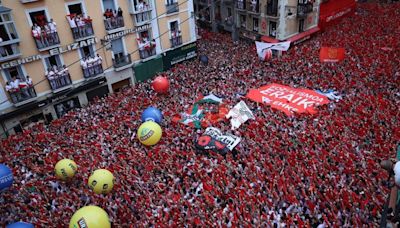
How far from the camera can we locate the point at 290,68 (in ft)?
67.2

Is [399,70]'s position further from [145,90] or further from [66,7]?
[66,7]

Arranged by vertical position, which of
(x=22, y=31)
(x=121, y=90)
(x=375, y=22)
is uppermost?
(x=22, y=31)

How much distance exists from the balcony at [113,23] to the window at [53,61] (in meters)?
3.58

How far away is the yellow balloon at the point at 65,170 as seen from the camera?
12.4 meters

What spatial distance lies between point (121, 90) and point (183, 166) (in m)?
10.8

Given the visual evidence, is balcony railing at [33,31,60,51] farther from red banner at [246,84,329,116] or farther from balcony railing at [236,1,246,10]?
balcony railing at [236,1,246,10]

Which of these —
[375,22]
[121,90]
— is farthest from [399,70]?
[121,90]

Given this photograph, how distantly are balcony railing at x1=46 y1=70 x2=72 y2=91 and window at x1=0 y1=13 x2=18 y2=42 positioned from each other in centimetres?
276

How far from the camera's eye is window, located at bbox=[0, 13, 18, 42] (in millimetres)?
15909

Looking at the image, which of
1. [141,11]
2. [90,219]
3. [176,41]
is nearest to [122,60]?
[141,11]

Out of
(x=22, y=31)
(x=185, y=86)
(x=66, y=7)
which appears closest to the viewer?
(x=22, y=31)

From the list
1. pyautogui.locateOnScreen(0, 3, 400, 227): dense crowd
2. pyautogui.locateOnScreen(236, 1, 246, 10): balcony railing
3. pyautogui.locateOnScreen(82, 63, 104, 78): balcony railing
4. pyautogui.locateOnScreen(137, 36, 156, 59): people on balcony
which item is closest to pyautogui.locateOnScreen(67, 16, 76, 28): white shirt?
pyautogui.locateOnScreen(82, 63, 104, 78): balcony railing

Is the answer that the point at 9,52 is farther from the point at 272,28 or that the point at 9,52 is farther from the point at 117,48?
the point at 272,28

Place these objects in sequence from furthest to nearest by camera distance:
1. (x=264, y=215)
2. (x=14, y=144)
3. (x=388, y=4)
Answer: (x=388, y=4) → (x=14, y=144) → (x=264, y=215)
